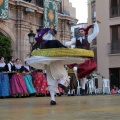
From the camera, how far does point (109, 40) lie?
29.9 metres

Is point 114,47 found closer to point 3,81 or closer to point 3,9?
point 3,9

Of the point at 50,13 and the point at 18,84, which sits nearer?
the point at 18,84

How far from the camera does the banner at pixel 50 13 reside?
74.1 ft

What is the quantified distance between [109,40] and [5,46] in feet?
40.0

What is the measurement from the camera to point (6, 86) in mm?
13047

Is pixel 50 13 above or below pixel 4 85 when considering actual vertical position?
above

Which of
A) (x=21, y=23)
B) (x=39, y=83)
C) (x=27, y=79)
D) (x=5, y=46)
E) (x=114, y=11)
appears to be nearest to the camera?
(x=27, y=79)

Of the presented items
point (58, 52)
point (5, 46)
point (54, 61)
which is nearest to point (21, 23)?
point (5, 46)

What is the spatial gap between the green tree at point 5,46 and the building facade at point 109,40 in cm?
1122

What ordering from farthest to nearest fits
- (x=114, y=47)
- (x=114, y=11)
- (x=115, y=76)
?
1. (x=114, y=11)
2. (x=114, y=47)
3. (x=115, y=76)

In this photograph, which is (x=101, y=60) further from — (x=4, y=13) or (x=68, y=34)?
(x=4, y=13)

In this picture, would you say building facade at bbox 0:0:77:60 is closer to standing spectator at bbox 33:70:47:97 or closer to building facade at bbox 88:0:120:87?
standing spectator at bbox 33:70:47:97

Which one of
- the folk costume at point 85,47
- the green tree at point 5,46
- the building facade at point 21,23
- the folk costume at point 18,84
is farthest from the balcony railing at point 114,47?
the folk costume at point 85,47

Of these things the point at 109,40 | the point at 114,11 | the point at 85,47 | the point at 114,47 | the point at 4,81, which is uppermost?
the point at 114,11
